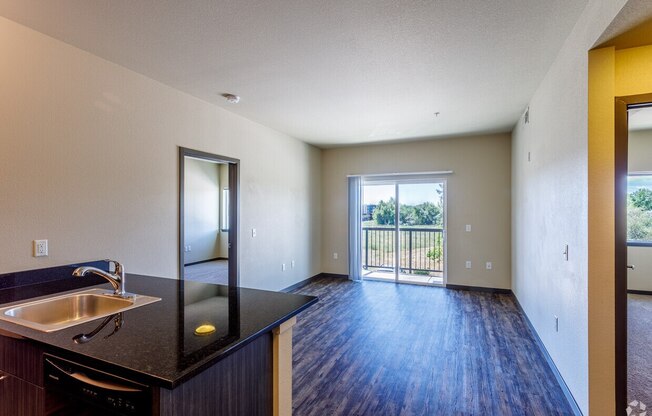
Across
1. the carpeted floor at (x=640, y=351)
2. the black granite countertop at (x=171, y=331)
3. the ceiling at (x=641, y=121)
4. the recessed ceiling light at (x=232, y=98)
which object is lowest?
the carpeted floor at (x=640, y=351)

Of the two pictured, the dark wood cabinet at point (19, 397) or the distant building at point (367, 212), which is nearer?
the dark wood cabinet at point (19, 397)

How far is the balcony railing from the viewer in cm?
559

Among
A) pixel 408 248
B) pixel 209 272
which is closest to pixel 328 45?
pixel 408 248

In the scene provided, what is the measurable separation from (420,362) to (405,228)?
10.4 ft

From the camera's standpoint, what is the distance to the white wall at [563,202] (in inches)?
74.6

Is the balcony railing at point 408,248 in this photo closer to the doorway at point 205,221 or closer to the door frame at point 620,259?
the doorway at point 205,221

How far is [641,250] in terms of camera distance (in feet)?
14.8

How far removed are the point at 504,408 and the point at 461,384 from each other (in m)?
0.33

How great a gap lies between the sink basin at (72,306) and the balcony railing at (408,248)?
15.3ft

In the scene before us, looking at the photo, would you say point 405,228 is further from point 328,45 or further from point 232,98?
point 328,45

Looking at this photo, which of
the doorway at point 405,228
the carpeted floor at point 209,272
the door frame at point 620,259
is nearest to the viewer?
the door frame at point 620,259

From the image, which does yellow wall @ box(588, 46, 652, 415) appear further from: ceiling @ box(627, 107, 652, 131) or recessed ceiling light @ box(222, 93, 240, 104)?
recessed ceiling light @ box(222, 93, 240, 104)

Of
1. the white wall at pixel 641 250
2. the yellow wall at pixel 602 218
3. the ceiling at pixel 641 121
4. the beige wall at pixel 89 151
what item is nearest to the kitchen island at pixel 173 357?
the beige wall at pixel 89 151

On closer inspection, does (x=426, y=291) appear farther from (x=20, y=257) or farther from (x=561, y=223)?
(x=20, y=257)
